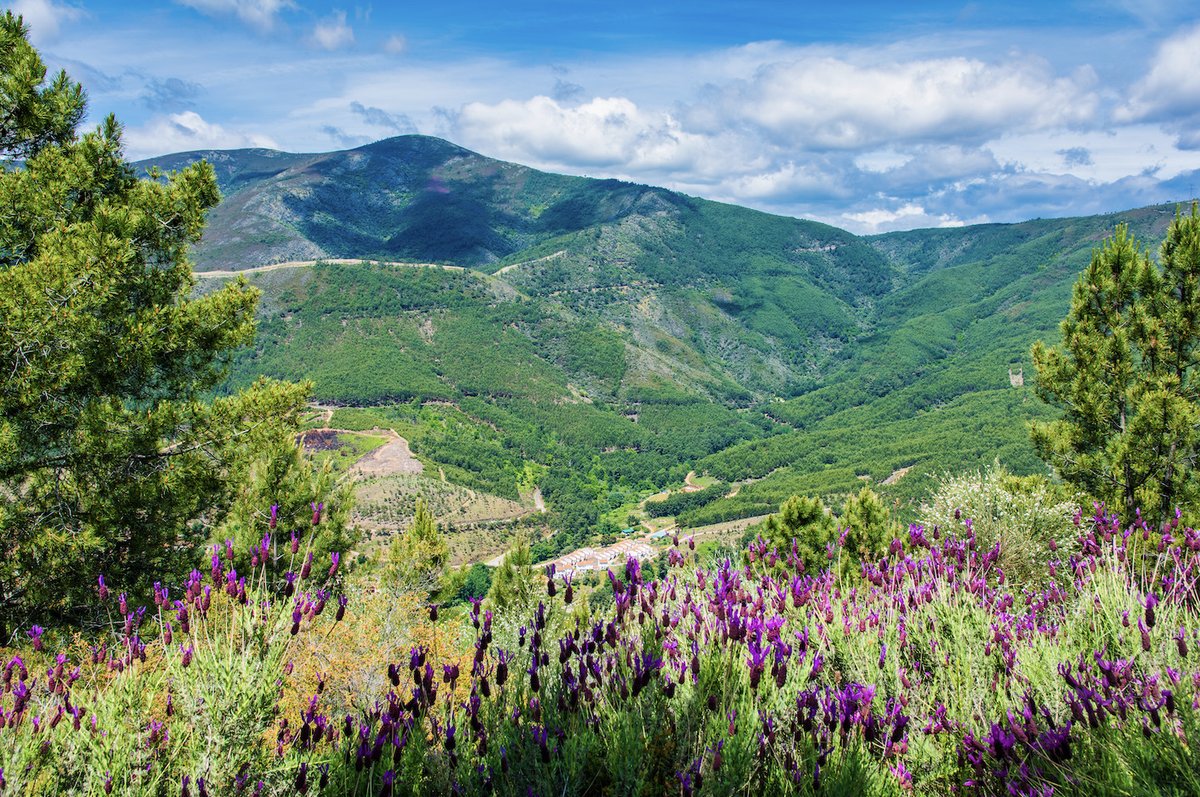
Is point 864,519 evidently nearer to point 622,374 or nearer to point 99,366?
point 99,366

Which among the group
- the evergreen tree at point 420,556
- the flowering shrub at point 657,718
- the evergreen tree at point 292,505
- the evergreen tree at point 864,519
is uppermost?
the flowering shrub at point 657,718

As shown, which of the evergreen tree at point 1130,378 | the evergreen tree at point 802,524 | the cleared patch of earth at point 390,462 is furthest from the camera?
the cleared patch of earth at point 390,462

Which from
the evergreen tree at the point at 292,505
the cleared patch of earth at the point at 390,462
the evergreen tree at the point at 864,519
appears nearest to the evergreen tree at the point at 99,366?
the evergreen tree at the point at 292,505

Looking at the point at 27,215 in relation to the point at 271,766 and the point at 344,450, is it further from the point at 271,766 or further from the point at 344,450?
the point at 344,450

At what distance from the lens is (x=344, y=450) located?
8138cm

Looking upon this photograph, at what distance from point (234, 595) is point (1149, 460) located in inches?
566

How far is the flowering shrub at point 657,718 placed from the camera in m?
2.16

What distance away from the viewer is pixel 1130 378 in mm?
12555

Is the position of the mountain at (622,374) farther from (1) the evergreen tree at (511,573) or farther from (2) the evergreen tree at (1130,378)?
(1) the evergreen tree at (511,573)

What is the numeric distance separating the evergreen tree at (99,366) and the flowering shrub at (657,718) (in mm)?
5388

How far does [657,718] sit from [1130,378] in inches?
556

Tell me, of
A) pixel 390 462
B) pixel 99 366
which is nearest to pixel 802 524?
pixel 99 366

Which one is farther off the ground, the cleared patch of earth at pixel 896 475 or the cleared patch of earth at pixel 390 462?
the cleared patch of earth at pixel 390 462

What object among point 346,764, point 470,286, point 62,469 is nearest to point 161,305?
point 62,469
